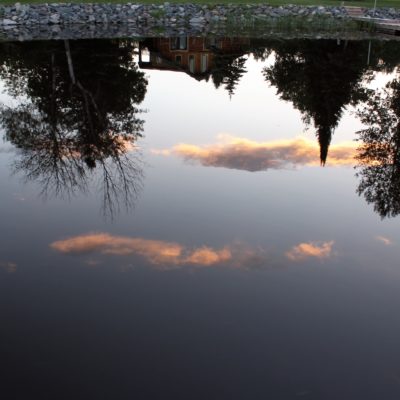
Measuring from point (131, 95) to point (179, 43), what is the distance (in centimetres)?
2072

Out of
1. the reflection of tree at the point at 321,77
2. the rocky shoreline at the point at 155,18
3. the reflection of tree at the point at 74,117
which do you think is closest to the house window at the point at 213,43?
the rocky shoreline at the point at 155,18

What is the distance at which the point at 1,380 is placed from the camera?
8.43m

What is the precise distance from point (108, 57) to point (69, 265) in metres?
29.3

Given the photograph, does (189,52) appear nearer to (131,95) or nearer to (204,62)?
(204,62)

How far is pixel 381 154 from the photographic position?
2153 cm

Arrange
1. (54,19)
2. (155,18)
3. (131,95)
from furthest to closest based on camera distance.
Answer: (155,18) → (54,19) → (131,95)

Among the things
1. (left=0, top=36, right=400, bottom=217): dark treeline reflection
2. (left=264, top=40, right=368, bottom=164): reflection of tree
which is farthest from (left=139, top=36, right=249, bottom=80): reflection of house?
(left=264, top=40, right=368, bottom=164): reflection of tree

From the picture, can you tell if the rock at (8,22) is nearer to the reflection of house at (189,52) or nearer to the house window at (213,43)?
the reflection of house at (189,52)

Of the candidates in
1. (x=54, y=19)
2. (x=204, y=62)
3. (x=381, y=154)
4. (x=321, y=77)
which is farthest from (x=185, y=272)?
(x=54, y=19)

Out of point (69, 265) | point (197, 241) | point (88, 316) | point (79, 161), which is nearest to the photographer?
point (88, 316)

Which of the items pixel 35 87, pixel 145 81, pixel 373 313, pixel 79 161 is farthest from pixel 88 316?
pixel 145 81

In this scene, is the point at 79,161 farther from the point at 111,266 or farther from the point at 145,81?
the point at 145,81

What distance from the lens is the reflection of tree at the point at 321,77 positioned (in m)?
26.0

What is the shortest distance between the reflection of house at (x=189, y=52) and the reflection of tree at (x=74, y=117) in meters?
4.64
